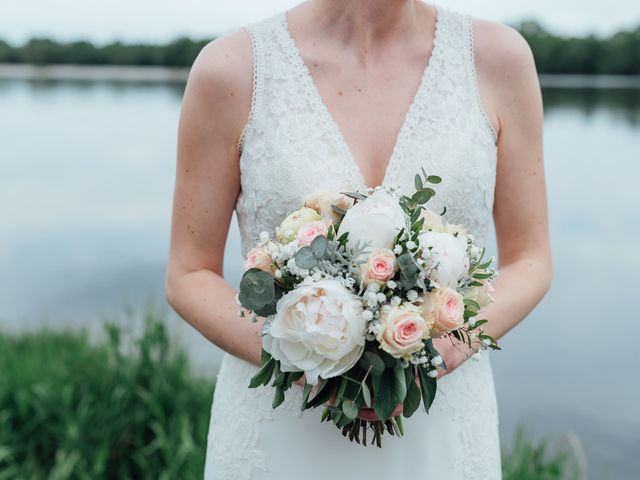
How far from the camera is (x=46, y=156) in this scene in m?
29.8

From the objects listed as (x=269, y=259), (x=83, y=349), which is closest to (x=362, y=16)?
(x=269, y=259)

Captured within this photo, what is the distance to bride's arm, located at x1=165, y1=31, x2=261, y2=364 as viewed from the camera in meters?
2.29

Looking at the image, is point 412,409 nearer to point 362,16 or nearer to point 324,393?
point 324,393

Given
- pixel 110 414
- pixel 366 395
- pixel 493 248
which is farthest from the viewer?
pixel 493 248

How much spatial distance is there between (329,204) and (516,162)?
0.81 meters

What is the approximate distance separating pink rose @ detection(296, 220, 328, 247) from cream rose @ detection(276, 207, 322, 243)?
0.04 meters

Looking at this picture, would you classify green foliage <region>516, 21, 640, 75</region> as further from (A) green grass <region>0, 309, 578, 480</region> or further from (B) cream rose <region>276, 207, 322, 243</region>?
(B) cream rose <region>276, 207, 322, 243</region>

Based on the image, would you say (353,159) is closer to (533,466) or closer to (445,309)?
(445,309)

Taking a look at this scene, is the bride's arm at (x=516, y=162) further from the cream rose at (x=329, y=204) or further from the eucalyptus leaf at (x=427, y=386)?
the cream rose at (x=329, y=204)

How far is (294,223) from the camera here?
1.82 m

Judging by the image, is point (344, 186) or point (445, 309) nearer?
point (445, 309)

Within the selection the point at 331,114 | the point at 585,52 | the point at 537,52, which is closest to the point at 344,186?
the point at 331,114

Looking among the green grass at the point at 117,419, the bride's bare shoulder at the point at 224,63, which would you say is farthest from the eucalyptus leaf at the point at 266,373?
the green grass at the point at 117,419

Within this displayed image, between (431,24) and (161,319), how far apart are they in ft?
9.87
